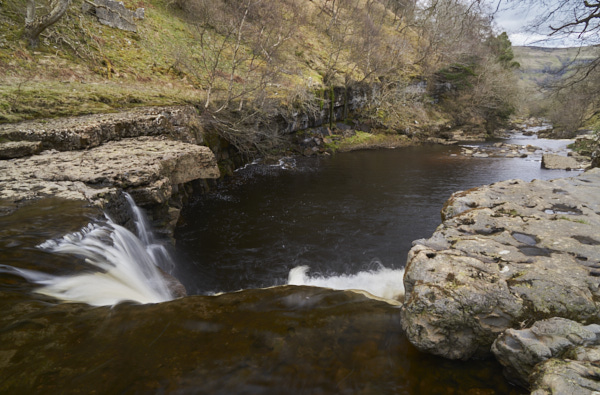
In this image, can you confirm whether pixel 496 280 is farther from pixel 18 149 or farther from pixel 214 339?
pixel 18 149

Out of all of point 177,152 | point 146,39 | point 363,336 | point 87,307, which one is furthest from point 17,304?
point 146,39

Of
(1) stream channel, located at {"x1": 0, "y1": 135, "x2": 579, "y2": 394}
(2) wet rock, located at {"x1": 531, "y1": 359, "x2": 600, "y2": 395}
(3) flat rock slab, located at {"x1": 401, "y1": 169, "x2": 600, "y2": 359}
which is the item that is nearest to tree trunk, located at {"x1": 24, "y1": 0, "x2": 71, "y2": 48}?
(1) stream channel, located at {"x1": 0, "y1": 135, "x2": 579, "y2": 394}

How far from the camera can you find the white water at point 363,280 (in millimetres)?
5854

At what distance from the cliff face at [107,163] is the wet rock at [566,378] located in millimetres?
5957

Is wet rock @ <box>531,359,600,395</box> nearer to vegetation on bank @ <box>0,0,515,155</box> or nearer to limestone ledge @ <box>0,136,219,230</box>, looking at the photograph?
vegetation on bank @ <box>0,0,515,155</box>

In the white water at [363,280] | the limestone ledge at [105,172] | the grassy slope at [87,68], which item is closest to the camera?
the limestone ledge at [105,172]

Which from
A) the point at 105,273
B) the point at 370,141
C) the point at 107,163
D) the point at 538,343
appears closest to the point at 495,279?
the point at 538,343

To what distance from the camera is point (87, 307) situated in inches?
121

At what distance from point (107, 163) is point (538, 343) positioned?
24.7ft

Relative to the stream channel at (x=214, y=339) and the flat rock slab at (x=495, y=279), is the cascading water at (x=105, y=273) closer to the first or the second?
the stream channel at (x=214, y=339)

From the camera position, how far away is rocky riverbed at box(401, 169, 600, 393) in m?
2.81

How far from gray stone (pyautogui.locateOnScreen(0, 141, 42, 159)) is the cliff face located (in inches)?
1.3

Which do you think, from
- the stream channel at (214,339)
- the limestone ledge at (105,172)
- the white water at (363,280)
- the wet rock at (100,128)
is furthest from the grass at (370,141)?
A: the stream channel at (214,339)

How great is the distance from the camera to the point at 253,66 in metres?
21.5
